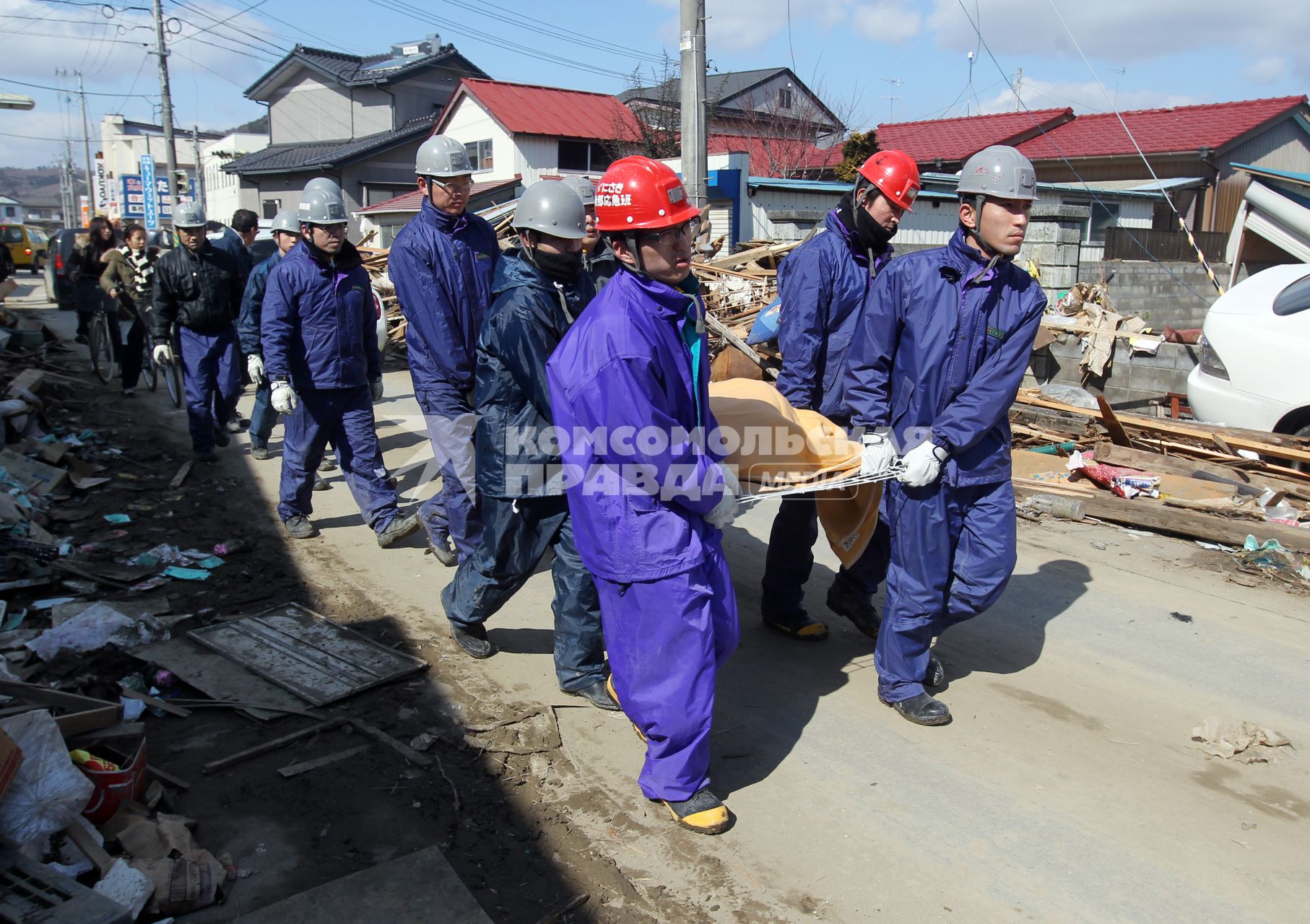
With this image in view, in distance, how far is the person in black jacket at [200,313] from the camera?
774cm

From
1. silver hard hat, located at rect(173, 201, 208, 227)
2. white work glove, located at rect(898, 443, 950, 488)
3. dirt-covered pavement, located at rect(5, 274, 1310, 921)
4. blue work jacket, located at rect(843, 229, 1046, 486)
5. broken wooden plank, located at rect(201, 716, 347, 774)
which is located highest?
silver hard hat, located at rect(173, 201, 208, 227)

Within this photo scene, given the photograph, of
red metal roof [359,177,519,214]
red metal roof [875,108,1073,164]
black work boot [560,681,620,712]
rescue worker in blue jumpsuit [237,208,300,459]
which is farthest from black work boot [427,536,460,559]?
red metal roof [875,108,1073,164]

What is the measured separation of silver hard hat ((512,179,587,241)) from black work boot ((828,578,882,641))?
2.09 metres

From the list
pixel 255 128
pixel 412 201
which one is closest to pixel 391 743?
pixel 412 201

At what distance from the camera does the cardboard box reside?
262 cm

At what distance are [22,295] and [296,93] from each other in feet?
54.6

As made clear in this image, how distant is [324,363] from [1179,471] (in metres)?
6.02

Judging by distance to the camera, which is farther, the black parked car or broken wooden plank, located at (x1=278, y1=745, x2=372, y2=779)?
the black parked car

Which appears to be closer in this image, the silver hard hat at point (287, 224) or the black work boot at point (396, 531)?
the black work boot at point (396, 531)

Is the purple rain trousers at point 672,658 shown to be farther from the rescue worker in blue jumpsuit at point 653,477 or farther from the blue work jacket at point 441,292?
the blue work jacket at point 441,292

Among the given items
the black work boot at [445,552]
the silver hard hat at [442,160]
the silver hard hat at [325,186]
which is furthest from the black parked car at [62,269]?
the silver hard hat at [442,160]

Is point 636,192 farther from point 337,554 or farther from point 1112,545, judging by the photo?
point 1112,545

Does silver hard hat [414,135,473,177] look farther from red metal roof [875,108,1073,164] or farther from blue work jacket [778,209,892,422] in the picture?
red metal roof [875,108,1073,164]

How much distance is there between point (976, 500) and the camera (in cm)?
382
